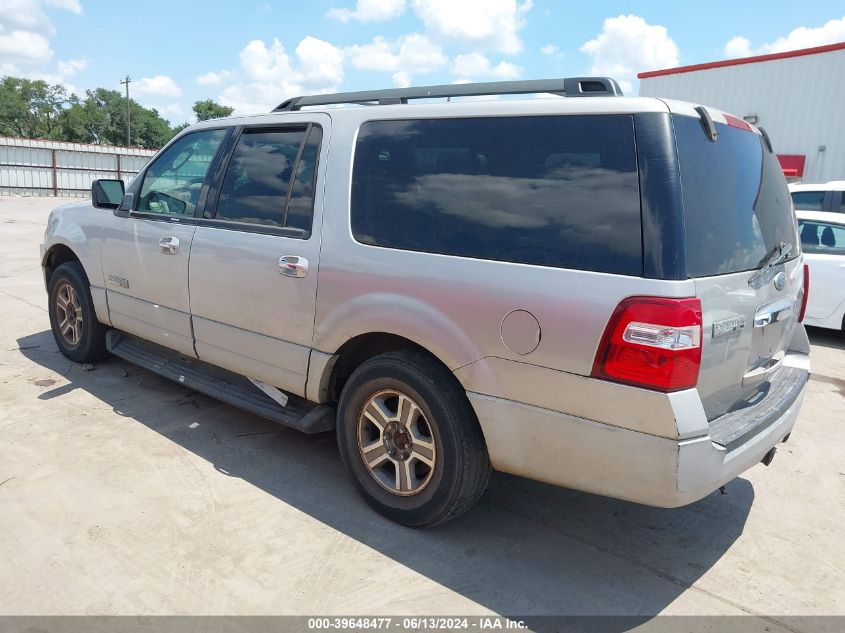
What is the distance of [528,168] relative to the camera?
106 inches

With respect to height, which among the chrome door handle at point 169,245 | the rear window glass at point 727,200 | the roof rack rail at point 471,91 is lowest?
the chrome door handle at point 169,245

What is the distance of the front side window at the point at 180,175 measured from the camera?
13.8ft

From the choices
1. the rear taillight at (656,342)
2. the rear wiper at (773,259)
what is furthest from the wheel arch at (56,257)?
the rear wiper at (773,259)

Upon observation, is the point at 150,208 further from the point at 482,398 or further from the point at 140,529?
the point at 482,398

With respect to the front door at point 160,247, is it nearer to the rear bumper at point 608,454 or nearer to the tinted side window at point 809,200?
the rear bumper at point 608,454

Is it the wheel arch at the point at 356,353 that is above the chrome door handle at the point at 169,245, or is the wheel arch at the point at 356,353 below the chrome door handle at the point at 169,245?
below

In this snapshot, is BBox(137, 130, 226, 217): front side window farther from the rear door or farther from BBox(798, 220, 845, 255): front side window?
BBox(798, 220, 845, 255): front side window

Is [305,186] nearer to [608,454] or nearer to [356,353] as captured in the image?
[356,353]

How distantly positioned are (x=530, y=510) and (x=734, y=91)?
18100 mm

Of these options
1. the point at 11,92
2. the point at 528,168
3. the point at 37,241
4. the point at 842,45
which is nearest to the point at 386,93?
the point at 528,168

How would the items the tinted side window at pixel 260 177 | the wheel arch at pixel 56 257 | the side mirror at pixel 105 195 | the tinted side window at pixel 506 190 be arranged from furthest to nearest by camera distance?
1. the wheel arch at pixel 56 257
2. the side mirror at pixel 105 195
3. the tinted side window at pixel 260 177
4. the tinted side window at pixel 506 190

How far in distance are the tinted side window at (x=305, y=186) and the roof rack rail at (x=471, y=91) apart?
380 mm

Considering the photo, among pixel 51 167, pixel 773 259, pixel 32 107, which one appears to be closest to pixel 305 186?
pixel 773 259

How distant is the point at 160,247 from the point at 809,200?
7.98m
